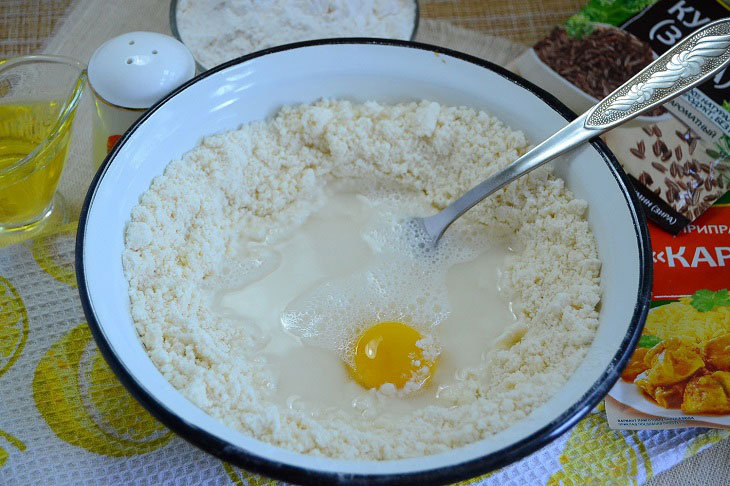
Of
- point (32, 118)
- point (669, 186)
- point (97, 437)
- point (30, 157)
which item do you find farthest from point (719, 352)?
point (32, 118)

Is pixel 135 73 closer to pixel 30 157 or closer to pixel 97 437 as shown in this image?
pixel 30 157

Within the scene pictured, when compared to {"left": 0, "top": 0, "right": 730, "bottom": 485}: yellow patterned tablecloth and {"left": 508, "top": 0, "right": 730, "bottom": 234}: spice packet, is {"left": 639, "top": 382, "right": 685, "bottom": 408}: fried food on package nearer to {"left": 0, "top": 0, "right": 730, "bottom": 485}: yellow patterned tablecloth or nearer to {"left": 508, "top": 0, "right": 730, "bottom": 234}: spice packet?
{"left": 0, "top": 0, "right": 730, "bottom": 485}: yellow patterned tablecloth

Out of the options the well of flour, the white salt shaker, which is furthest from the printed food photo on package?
the white salt shaker

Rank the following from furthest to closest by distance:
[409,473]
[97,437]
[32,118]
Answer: [32,118] < [97,437] < [409,473]

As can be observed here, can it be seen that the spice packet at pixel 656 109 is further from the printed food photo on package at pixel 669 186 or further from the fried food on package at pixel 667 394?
the fried food on package at pixel 667 394

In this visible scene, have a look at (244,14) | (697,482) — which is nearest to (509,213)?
(697,482)

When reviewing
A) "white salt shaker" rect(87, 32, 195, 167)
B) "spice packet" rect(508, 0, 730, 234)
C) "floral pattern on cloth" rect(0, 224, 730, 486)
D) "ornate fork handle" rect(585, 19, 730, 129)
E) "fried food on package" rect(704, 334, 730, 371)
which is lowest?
"floral pattern on cloth" rect(0, 224, 730, 486)

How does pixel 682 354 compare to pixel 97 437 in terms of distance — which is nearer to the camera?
pixel 97 437
